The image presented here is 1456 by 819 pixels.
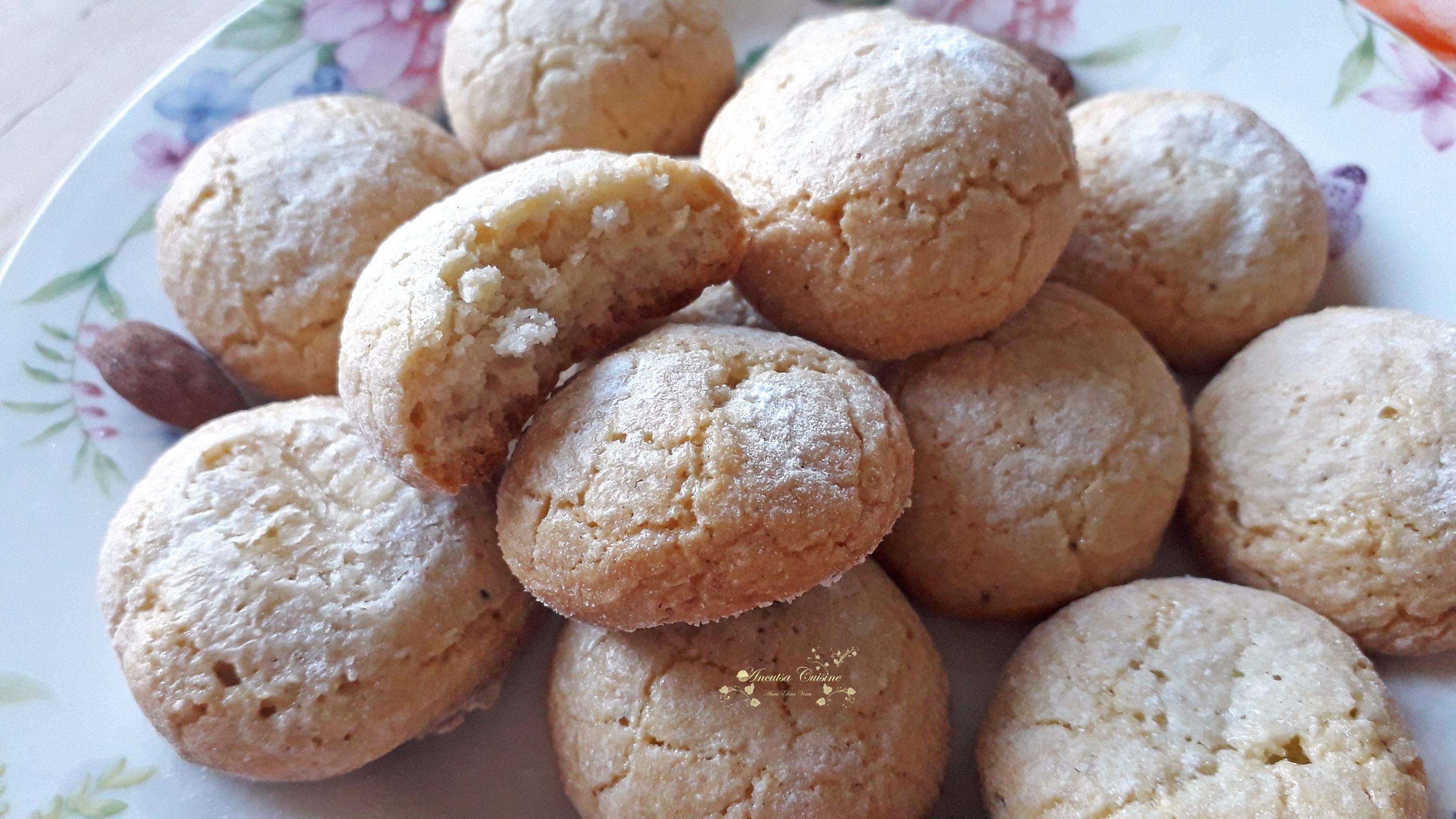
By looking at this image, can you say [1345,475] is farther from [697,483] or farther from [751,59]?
[751,59]

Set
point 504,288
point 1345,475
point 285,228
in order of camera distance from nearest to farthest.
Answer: point 504,288, point 1345,475, point 285,228

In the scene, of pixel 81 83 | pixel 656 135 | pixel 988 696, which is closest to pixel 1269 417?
pixel 988 696

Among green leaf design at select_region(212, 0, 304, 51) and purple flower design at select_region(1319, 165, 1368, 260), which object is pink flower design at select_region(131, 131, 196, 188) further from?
purple flower design at select_region(1319, 165, 1368, 260)

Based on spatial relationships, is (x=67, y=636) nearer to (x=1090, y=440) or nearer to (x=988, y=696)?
(x=988, y=696)

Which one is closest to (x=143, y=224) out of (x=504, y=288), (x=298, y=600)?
(x=298, y=600)

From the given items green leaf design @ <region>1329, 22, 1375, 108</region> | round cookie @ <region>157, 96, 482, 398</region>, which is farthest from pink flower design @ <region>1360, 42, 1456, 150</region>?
round cookie @ <region>157, 96, 482, 398</region>

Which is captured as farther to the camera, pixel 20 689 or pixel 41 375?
pixel 41 375

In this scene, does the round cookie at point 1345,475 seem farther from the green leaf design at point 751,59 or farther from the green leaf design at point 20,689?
the green leaf design at point 20,689
